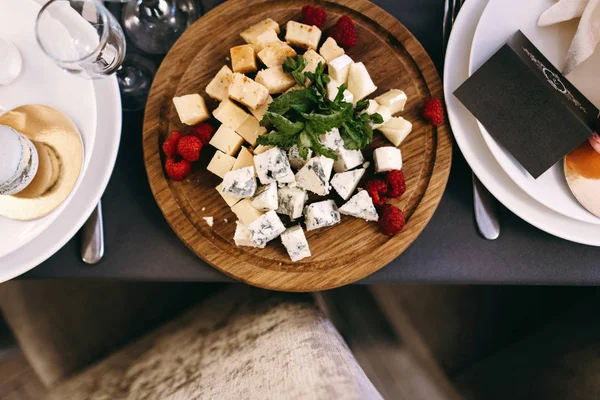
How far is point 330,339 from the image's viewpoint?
1139 millimetres

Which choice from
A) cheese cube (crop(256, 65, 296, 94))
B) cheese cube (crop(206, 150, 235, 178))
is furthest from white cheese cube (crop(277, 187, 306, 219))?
cheese cube (crop(256, 65, 296, 94))

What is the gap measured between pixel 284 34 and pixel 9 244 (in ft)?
2.41

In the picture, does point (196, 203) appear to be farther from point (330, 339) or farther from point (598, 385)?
point (598, 385)

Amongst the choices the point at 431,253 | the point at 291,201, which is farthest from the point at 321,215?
the point at 431,253

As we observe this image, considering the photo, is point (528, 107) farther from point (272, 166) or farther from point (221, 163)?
point (221, 163)

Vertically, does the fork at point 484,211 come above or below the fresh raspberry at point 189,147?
below

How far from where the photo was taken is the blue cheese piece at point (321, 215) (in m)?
0.96

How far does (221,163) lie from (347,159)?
0.27m

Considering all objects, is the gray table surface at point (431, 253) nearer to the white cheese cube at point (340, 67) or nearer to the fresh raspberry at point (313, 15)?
the white cheese cube at point (340, 67)

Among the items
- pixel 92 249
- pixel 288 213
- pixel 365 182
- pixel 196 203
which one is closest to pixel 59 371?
pixel 92 249

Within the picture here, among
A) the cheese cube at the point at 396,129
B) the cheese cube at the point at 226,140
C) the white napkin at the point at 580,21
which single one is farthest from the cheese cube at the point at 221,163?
the white napkin at the point at 580,21

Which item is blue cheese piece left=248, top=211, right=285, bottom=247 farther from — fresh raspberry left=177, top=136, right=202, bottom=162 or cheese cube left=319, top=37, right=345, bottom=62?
cheese cube left=319, top=37, right=345, bottom=62

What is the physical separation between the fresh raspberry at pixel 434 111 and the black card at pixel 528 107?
58mm

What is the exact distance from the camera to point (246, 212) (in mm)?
967
